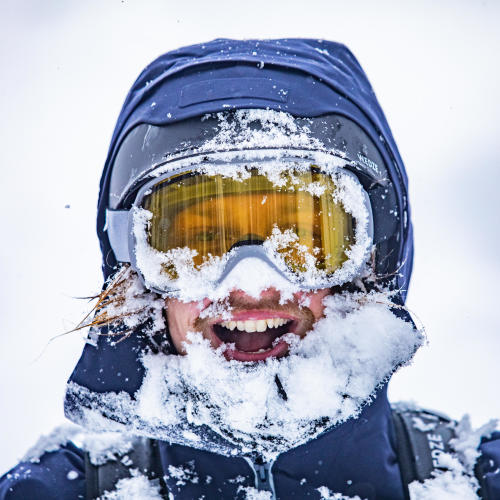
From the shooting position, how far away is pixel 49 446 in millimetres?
2055

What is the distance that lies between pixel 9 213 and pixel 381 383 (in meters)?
3.66

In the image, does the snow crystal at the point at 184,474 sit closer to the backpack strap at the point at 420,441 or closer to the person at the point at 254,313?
the person at the point at 254,313

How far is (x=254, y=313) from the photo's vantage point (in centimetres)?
191

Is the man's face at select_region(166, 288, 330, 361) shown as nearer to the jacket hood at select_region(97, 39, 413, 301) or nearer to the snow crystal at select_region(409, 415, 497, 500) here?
the jacket hood at select_region(97, 39, 413, 301)

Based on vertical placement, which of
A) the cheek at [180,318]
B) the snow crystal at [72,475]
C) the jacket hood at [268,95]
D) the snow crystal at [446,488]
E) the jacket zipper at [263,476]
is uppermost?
the jacket hood at [268,95]

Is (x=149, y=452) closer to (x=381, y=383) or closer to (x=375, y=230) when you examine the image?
(x=381, y=383)


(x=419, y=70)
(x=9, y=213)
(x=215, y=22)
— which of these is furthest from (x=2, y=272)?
(x=419, y=70)

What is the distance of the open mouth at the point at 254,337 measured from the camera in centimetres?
197

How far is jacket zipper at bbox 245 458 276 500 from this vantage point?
75.5 inches

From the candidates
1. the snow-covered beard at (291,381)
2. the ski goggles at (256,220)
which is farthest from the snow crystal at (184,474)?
the ski goggles at (256,220)

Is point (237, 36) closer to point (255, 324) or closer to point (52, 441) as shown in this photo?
point (255, 324)

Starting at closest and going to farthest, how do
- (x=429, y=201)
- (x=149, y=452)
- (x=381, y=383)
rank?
(x=381, y=383) < (x=149, y=452) < (x=429, y=201)

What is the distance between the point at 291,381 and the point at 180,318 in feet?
1.50

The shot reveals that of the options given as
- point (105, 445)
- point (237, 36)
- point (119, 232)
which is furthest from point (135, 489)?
point (237, 36)
